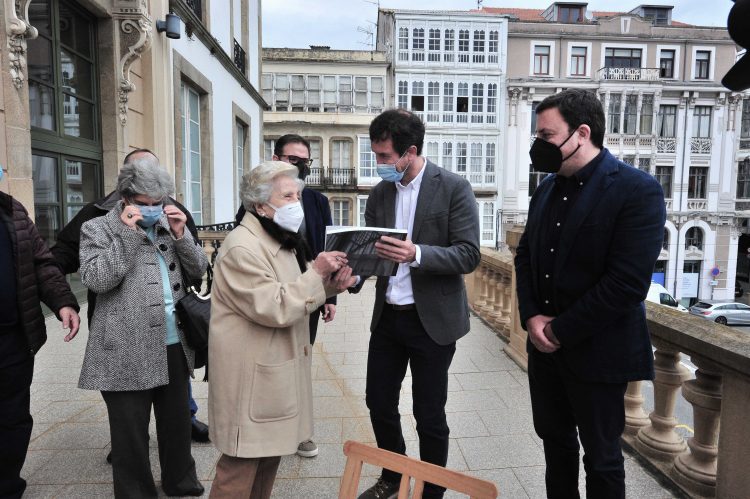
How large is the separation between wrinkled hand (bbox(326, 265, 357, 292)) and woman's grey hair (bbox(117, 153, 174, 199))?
106 centimetres

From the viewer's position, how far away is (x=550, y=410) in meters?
2.29

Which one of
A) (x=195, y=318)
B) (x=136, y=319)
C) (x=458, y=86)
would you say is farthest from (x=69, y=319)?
(x=458, y=86)

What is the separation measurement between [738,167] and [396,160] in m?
42.7

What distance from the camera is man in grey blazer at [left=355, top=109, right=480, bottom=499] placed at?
2.49 m

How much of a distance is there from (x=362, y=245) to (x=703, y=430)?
223cm

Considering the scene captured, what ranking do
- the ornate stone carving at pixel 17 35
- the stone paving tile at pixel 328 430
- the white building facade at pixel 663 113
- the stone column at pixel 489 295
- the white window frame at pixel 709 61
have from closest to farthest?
the stone paving tile at pixel 328 430 → the ornate stone carving at pixel 17 35 → the stone column at pixel 489 295 → the white building facade at pixel 663 113 → the white window frame at pixel 709 61

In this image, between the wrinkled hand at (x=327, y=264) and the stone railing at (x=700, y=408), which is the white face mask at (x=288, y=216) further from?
the stone railing at (x=700, y=408)

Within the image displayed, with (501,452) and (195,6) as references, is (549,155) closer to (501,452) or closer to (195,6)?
(501,452)

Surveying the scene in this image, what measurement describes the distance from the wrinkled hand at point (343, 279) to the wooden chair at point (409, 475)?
70 centimetres

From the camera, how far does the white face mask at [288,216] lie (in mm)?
2068

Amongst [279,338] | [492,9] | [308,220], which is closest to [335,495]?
[279,338]

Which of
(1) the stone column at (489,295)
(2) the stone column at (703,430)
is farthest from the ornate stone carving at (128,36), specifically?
(2) the stone column at (703,430)

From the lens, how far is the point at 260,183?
2.06 meters

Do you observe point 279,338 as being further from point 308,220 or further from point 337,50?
point 337,50
